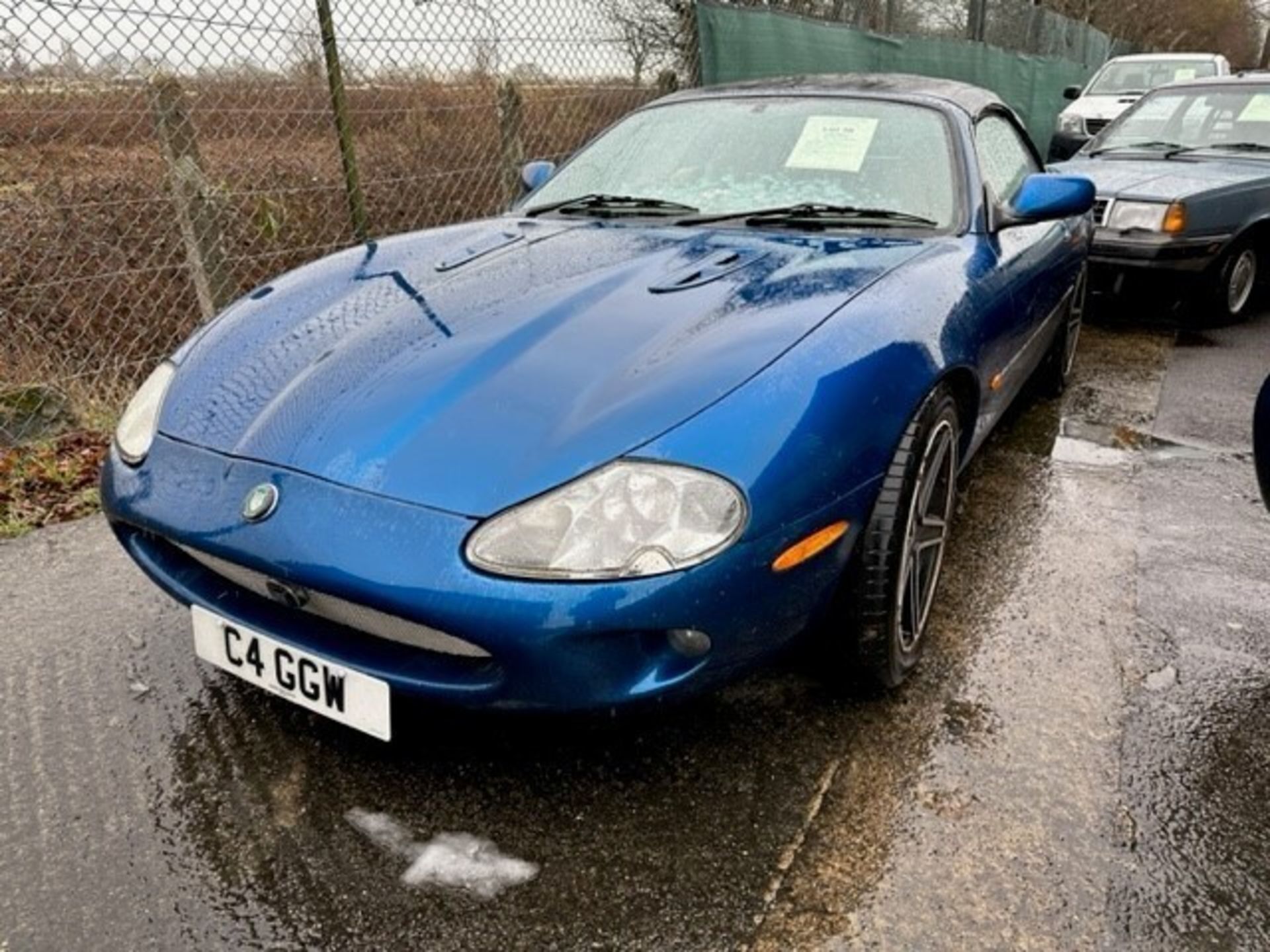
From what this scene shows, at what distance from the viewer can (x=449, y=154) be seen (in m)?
5.40

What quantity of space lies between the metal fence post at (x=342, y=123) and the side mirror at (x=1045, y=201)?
295cm

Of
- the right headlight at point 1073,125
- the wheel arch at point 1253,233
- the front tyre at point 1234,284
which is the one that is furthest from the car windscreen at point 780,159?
the right headlight at point 1073,125

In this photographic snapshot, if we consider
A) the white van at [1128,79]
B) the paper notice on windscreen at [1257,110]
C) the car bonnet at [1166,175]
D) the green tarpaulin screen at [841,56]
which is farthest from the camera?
the white van at [1128,79]

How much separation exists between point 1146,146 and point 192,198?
19.1ft

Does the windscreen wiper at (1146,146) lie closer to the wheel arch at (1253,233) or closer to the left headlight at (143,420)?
the wheel arch at (1253,233)

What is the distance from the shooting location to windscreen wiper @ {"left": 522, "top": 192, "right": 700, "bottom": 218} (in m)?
2.95

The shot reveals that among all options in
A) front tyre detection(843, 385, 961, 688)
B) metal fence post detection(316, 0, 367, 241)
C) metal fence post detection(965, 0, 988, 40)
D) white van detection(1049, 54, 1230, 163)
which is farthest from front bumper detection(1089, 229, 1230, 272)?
metal fence post detection(965, 0, 988, 40)

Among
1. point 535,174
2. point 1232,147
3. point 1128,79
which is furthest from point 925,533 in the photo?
point 1128,79

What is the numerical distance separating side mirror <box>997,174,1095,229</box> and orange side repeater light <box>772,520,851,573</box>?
60.5 inches

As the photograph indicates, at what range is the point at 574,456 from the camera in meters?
1.70

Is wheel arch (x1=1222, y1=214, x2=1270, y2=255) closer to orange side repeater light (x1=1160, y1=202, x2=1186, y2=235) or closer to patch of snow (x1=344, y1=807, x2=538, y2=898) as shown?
orange side repeater light (x1=1160, y1=202, x2=1186, y2=235)

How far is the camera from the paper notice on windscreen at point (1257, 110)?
622 centimetres

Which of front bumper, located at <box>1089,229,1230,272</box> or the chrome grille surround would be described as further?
front bumper, located at <box>1089,229,1230,272</box>

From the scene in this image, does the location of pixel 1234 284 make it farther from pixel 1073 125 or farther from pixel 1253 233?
pixel 1073 125
